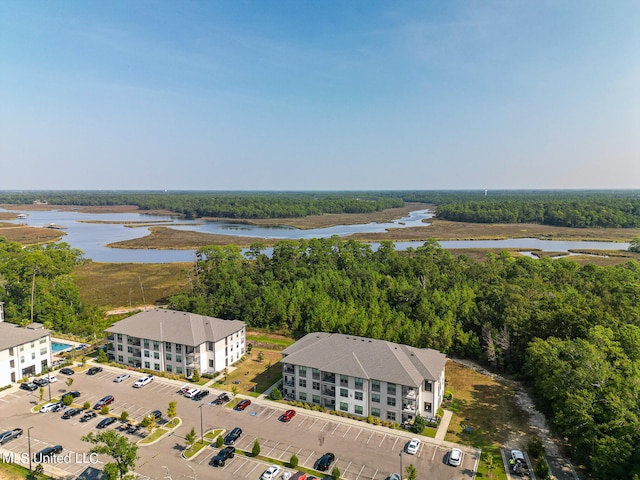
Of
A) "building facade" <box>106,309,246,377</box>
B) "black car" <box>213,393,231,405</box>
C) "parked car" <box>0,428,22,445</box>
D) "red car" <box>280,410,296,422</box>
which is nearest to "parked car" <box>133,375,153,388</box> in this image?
"building facade" <box>106,309,246,377</box>

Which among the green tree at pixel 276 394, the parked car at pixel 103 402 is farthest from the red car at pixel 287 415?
the parked car at pixel 103 402

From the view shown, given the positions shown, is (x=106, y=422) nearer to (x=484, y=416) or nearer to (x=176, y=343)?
(x=176, y=343)

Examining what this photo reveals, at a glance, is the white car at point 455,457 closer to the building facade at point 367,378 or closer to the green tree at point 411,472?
the green tree at point 411,472

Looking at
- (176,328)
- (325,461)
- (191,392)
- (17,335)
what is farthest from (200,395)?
(17,335)

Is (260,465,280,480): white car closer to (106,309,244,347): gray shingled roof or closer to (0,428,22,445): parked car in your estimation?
(106,309,244,347): gray shingled roof

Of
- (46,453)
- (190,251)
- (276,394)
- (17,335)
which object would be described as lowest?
(276,394)

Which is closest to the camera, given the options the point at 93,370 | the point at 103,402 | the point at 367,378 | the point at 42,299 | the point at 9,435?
the point at 9,435
